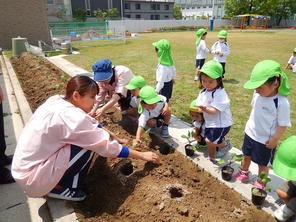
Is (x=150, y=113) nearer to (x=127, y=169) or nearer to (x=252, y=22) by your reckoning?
(x=127, y=169)

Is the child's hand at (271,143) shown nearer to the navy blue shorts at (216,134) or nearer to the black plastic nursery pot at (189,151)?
the navy blue shorts at (216,134)

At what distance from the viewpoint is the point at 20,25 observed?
17.6m

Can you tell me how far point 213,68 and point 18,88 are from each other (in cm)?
573

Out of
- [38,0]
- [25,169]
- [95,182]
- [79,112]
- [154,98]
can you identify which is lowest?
[95,182]

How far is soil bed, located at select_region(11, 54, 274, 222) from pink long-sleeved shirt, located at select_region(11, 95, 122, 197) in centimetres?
54

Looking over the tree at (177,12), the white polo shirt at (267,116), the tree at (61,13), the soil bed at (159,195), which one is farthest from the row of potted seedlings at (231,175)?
the tree at (177,12)

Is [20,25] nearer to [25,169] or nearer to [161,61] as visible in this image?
[161,61]

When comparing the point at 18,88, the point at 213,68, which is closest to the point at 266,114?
the point at 213,68

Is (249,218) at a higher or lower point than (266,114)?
lower

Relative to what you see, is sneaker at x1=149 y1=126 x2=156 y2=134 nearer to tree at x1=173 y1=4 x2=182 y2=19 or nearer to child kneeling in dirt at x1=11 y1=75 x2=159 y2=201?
child kneeling in dirt at x1=11 y1=75 x2=159 y2=201

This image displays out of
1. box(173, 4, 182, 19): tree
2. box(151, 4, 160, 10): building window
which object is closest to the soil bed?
box(151, 4, 160, 10): building window

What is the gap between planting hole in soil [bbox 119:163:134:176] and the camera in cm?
299

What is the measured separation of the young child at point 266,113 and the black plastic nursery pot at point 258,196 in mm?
124

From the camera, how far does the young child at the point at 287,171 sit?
1808 millimetres
